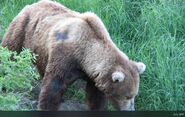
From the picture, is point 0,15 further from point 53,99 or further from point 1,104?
point 1,104

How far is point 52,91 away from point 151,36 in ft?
3.02

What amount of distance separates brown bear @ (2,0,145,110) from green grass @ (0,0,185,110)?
15cm

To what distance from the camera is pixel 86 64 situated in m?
4.43

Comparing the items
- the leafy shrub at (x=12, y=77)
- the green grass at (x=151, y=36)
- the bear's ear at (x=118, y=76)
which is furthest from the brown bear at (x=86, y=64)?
the leafy shrub at (x=12, y=77)

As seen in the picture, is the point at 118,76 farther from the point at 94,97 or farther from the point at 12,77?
the point at 12,77

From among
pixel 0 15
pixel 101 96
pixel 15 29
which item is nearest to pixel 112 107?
pixel 101 96

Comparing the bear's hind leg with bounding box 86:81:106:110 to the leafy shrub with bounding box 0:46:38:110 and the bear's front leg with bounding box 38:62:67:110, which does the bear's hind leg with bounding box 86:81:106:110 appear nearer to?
the bear's front leg with bounding box 38:62:67:110

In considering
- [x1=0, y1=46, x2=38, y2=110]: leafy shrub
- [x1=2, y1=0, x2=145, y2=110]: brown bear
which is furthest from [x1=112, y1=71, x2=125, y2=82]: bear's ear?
[x1=0, y1=46, x2=38, y2=110]: leafy shrub

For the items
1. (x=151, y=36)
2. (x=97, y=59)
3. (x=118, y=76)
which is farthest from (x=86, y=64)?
(x=151, y=36)

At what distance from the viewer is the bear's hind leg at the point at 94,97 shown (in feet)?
15.3

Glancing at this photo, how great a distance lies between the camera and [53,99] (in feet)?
14.7

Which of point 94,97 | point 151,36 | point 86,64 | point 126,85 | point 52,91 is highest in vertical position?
point 151,36

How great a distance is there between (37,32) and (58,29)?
0.28 meters

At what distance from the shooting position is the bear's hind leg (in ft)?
15.3
